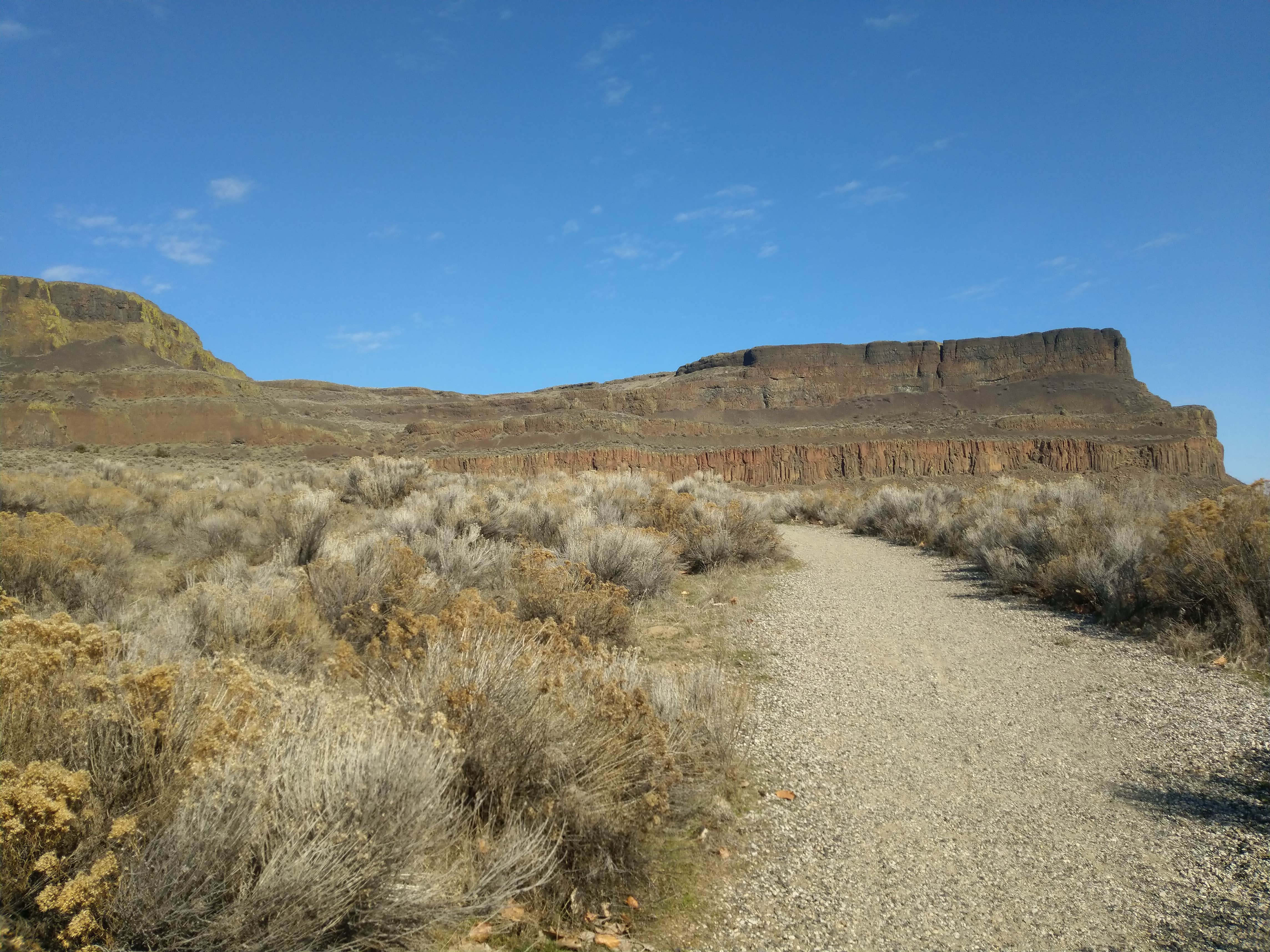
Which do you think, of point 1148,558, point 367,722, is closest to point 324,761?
point 367,722

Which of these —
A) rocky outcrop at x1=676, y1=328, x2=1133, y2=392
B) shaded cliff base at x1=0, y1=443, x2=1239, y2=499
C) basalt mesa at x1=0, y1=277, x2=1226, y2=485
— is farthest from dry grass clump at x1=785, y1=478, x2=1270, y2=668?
rocky outcrop at x1=676, y1=328, x2=1133, y2=392

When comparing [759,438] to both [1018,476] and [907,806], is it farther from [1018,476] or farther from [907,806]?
[907,806]

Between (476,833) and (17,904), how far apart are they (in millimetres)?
1561

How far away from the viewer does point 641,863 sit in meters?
3.41

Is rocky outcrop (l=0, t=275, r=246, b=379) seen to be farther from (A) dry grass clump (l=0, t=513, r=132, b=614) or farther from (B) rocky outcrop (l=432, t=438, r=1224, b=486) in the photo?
(A) dry grass clump (l=0, t=513, r=132, b=614)

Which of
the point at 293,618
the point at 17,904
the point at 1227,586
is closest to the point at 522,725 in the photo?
the point at 17,904

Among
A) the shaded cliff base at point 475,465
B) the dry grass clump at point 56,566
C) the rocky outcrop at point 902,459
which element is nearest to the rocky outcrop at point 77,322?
the shaded cliff base at point 475,465

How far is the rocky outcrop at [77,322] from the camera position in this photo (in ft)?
247

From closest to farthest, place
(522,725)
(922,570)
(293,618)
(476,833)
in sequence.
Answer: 1. (476,833)
2. (522,725)
3. (293,618)
4. (922,570)

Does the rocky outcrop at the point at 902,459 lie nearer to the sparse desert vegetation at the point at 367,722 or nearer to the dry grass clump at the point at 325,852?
the sparse desert vegetation at the point at 367,722

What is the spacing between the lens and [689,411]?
98812mm

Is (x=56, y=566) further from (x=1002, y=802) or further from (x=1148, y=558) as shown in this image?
(x=1148, y=558)

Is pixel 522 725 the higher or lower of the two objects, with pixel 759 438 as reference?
lower

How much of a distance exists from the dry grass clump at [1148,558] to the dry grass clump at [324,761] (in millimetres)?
5933
